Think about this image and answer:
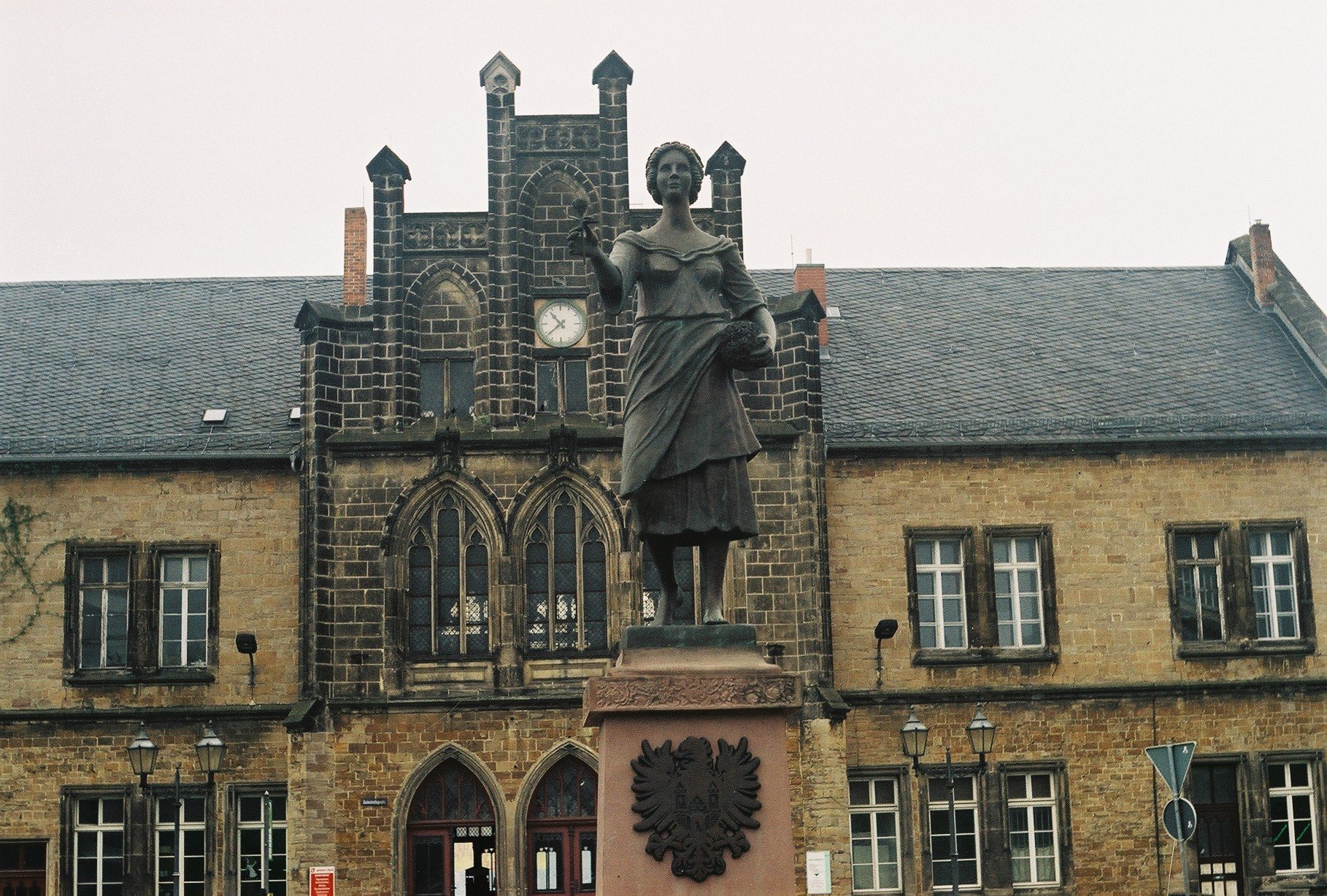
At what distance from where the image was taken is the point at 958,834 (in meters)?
27.2

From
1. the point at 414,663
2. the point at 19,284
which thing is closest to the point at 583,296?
the point at 414,663

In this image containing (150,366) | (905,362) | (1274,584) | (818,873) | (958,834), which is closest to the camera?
(818,873)

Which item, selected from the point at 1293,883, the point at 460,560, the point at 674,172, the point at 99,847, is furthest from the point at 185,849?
the point at 674,172

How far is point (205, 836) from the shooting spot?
26.6 m

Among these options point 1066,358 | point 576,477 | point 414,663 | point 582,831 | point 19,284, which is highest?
point 19,284

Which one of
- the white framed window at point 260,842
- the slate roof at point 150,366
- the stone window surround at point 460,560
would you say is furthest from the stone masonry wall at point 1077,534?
the slate roof at point 150,366

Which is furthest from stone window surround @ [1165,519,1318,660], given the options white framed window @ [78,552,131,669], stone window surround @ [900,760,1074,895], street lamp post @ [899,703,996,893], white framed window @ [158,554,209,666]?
white framed window @ [78,552,131,669]

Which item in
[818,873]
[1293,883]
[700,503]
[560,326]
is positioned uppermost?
[560,326]

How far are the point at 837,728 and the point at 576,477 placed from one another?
16.4 feet

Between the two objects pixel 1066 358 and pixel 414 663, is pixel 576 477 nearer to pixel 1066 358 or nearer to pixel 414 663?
pixel 414 663

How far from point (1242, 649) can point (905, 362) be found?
22.4 feet

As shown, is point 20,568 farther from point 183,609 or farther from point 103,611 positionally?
point 183,609

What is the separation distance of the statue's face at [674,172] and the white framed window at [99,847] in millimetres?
19018

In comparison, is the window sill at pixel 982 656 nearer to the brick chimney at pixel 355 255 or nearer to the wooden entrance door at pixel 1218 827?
the wooden entrance door at pixel 1218 827
